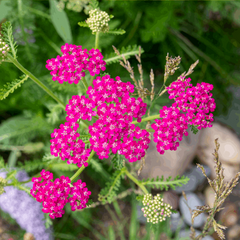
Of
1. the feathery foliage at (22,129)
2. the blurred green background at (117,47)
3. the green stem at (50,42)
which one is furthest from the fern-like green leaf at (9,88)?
the green stem at (50,42)

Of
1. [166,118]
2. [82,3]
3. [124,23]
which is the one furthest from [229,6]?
[166,118]

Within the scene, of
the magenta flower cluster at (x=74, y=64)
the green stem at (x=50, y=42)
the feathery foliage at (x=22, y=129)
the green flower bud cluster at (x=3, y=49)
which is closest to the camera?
the green flower bud cluster at (x=3, y=49)

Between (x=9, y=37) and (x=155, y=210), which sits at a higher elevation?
(x=9, y=37)

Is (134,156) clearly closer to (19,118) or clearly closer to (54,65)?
(54,65)

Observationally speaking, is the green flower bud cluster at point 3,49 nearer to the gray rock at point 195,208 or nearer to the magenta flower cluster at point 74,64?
the magenta flower cluster at point 74,64

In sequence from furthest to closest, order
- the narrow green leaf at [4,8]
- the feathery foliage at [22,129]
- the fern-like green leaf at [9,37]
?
the feathery foliage at [22,129]
the narrow green leaf at [4,8]
the fern-like green leaf at [9,37]

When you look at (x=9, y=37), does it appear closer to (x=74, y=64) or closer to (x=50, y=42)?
(x=74, y=64)

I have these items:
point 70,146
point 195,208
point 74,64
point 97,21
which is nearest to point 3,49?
point 74,64
